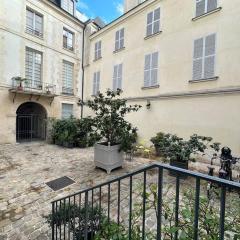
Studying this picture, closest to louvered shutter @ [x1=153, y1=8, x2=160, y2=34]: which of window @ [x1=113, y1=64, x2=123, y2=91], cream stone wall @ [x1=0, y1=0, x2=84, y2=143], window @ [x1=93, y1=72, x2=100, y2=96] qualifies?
window @ [x1=113, y1=64, x2=123, y2=91]

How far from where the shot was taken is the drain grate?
4797 millimetres

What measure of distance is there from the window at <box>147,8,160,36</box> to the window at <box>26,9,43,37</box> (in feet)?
22.2

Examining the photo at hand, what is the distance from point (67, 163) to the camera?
706cm

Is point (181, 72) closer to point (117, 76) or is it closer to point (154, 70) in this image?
point (154, 70)

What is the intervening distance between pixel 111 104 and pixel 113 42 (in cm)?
758

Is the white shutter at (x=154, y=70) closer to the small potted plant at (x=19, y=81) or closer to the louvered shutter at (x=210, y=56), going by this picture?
the louvered shutter at (x=210, y=56)

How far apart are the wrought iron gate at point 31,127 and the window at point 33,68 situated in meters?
2.46

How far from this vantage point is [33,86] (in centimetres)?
1160

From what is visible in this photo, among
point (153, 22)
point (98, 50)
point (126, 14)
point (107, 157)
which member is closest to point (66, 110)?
point (98, 50)

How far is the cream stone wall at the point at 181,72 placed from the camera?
7.04 meters

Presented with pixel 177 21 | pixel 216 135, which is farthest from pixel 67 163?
pixel 177 21

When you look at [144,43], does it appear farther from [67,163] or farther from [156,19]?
[67,163]

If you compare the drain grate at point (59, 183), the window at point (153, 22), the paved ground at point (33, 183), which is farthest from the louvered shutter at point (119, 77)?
the drain grate at point (59, 183)

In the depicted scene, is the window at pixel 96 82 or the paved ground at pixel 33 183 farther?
the window at pixel 96 82
